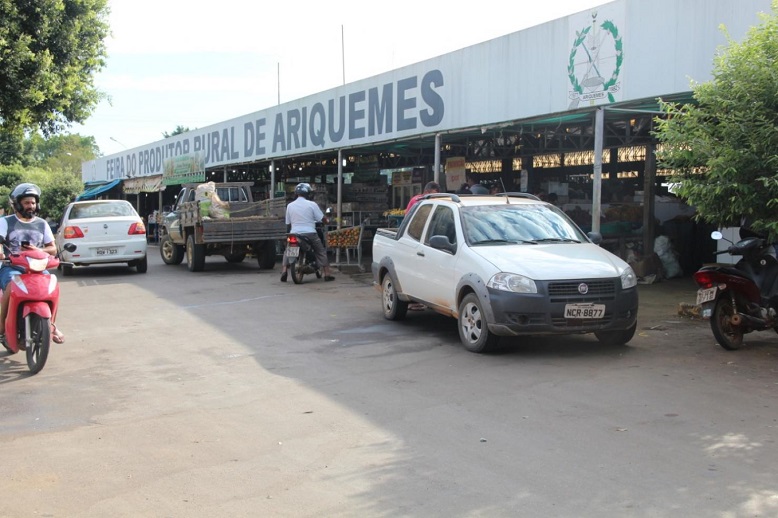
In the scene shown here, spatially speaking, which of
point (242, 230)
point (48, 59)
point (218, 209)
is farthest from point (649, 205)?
point (48, 59)

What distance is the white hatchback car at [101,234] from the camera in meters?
16.5

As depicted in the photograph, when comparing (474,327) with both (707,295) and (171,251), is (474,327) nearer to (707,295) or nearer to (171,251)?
(707,295)

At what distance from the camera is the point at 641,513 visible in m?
3.86

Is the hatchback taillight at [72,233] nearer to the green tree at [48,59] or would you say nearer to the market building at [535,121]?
the green tree at [48,59]

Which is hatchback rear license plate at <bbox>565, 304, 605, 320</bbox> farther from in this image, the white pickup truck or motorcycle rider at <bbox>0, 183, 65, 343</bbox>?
motorcycle rider at <bbox>0, 183, 65, 343</bbox>

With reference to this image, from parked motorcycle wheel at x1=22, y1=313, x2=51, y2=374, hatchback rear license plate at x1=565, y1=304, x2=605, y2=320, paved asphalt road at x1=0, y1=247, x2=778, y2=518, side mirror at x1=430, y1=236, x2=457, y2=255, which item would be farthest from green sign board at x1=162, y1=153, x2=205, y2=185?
hatchback rear license plate at x1=565, y1=304, x2=605, y2=320

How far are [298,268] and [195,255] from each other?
3.71m

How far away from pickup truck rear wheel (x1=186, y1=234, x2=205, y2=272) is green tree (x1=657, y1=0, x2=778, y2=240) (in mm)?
12052

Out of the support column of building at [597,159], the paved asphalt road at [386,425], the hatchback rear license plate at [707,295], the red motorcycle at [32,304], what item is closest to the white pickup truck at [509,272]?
the paved asphalt road at [386,425]

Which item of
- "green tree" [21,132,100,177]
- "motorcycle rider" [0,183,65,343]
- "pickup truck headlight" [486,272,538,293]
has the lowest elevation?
"pickup truck headlight" [486,272,538,293]

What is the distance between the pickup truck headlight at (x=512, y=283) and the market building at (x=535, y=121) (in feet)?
12.4

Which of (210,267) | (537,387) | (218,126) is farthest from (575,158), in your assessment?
(537,387)

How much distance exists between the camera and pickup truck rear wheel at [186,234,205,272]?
56.9 feet

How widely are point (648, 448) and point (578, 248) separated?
3.78 metres
